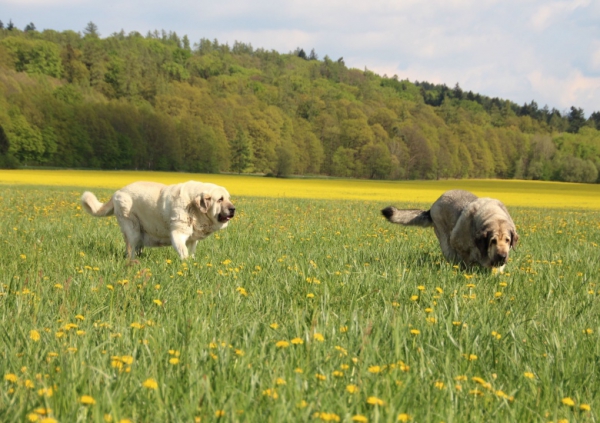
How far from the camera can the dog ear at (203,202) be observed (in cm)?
743

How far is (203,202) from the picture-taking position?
7.47 m

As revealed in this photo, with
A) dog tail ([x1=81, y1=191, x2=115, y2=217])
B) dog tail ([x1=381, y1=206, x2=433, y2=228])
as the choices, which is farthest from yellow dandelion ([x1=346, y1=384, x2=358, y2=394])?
dog tail ([x1=81, y1=191, x2=115, y2=217])

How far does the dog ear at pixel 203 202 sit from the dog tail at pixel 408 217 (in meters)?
2.76

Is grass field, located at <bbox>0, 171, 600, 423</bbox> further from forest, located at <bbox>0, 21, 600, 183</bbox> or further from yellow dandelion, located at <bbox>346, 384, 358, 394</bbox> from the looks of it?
forest, located at <bbox>0, 21, 600, 183</bbox>

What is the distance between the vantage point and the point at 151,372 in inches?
115

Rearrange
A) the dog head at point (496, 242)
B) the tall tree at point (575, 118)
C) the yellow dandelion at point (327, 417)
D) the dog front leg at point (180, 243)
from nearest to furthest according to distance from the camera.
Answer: the yellow dandelion at point (327, 417) < the dog head at point (496, 242) < the dog front leg at point (180, 243) < the tall tree at point (575, 118)

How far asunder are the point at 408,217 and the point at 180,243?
3.49 m

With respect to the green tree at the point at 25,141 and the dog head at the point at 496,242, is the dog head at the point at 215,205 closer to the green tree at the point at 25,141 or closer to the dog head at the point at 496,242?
the dog head at the point at 496,242

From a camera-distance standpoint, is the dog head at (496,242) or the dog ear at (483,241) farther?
the dog ear at (483,241)

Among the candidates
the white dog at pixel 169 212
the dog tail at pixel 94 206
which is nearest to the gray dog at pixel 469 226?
the white dog at pixel 169 212

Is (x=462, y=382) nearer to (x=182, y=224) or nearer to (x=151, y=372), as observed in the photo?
(x=151, y=372)

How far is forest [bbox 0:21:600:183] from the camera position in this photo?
7312 centimetres

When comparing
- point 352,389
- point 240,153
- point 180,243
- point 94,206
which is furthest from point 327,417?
point 240,153

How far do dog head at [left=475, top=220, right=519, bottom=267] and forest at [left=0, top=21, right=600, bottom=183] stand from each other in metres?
60.1
